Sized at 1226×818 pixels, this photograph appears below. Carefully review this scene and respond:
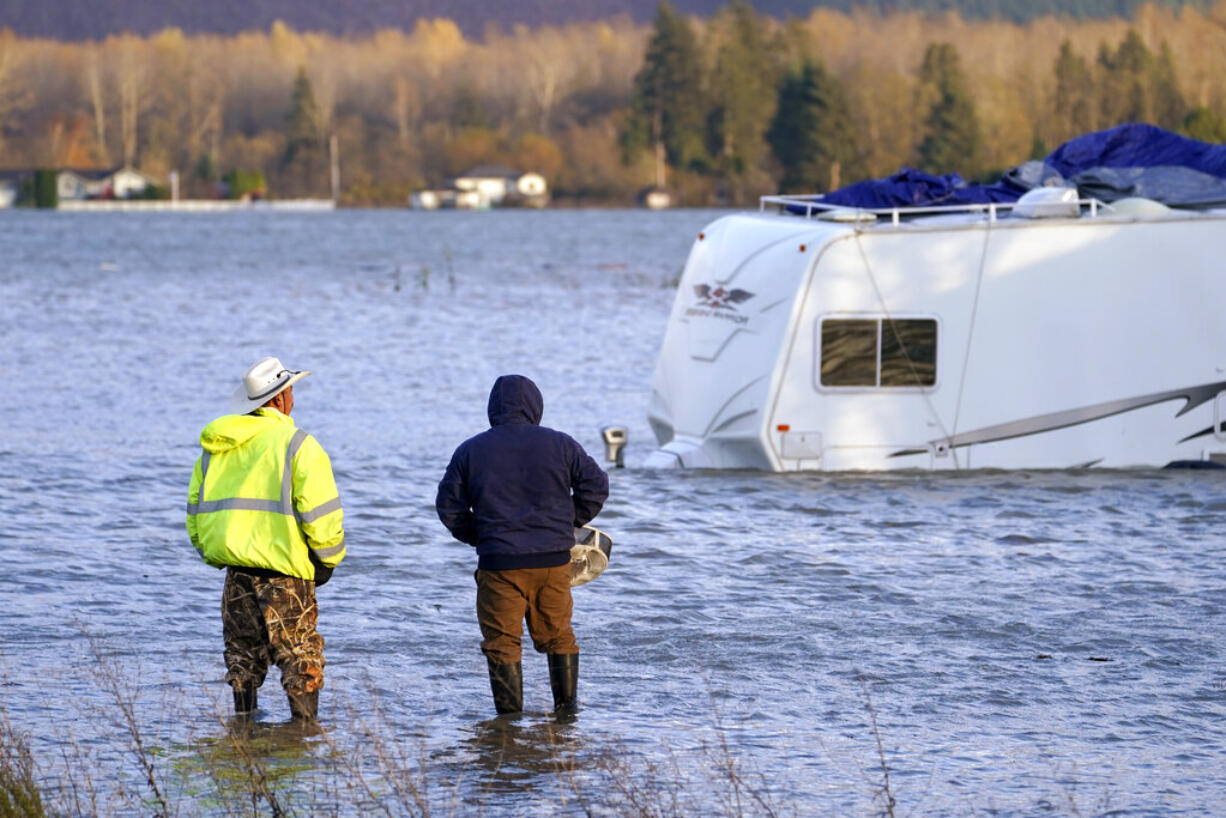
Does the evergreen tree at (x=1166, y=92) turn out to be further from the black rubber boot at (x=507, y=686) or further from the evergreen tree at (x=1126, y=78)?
the black rubber boot at (x=507, y=686)

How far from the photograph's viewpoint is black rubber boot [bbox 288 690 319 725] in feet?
29.8

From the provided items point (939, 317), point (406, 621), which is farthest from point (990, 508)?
point (406, 621)

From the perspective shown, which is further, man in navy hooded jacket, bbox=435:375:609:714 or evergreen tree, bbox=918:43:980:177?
evergreen tree, bbox=918:43:980:177

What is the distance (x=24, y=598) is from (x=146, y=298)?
43212 mm

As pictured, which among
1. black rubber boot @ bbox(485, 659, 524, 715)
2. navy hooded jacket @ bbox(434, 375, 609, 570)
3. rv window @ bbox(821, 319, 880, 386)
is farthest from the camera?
rv window @ bbox(821, 319, 880, 386)

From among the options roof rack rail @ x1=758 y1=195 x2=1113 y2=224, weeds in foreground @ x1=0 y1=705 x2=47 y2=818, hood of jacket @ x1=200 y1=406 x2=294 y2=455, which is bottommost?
weeds in foreground @ x1=0 y1=705 x2=47 y2=818

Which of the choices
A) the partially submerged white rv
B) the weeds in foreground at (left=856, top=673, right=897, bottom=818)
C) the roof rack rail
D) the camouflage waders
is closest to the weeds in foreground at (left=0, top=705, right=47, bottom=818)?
the camouflage waders

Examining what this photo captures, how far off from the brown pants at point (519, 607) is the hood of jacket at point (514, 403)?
71cm

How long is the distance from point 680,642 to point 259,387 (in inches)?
150

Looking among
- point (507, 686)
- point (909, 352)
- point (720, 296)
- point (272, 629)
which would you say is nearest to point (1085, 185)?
point (909, 352)

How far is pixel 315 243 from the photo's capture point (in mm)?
112375

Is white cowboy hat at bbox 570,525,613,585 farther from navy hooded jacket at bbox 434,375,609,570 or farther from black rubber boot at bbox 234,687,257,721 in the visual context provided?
black rubber boot at bbox 234,687,257,721

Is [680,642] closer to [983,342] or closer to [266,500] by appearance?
[266,500]

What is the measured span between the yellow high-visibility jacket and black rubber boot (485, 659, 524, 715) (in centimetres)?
107
